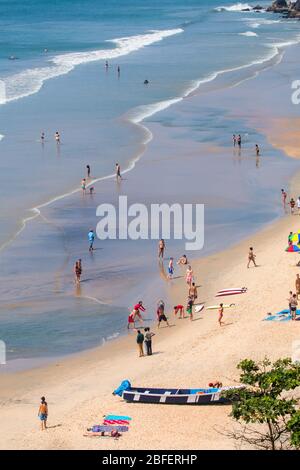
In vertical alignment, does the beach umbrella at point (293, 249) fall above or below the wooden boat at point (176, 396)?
above

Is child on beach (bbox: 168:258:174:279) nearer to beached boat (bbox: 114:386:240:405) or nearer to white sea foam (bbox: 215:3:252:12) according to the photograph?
beached boat (bbox: 114:386:240:405)

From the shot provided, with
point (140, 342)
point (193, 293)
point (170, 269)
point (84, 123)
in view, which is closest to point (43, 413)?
point (140, 342)

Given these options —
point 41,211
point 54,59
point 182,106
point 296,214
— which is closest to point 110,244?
point 41,211

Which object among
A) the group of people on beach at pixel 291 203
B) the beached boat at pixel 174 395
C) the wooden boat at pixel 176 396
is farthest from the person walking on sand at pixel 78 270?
the group of people on beach at pixel 291 203

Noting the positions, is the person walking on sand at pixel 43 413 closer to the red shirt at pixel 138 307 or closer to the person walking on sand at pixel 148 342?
the person walking on sand at pixel 148 342

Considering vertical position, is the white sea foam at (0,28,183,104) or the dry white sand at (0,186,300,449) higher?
the white sea foam at (0,28,183,104)

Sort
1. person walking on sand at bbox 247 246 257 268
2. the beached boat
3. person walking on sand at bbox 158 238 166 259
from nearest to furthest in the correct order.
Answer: the beached boat, person walking on sand at bbox 247 246 257 268, person walking on sand at bbox 158 238 166 259

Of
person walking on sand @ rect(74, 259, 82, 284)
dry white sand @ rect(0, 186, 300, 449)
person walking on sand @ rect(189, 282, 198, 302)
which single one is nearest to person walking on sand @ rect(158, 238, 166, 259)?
dry white sand @ rect(0, 186, 300, 449)
